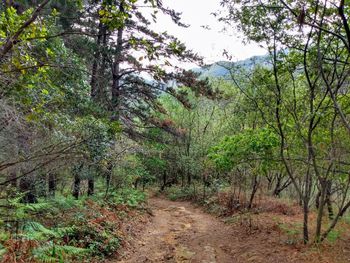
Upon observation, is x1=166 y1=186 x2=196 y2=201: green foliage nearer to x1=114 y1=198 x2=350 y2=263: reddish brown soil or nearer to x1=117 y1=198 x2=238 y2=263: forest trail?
x1=117 y1=198 x2=238 y2=263: forest trail

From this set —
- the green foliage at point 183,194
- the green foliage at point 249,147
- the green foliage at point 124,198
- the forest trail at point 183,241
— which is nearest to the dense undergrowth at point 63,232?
the forest trail at point 183,241

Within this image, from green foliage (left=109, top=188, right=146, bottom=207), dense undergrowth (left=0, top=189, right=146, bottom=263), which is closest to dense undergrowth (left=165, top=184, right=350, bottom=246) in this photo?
green foliage (left=109, top=188, right=146, bottom=207)

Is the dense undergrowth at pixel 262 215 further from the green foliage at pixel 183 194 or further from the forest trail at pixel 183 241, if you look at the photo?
the forest trail at pixel 183 241

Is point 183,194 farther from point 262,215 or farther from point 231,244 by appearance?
point 231,244

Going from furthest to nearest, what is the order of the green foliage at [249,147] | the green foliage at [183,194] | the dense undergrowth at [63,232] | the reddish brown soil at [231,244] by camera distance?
the green foliage at [183,194], the green foliage at [249,147], the reddish brown soil at [231,244], the dense undergrowth at [63,232]

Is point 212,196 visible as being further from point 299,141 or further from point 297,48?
point 297,48

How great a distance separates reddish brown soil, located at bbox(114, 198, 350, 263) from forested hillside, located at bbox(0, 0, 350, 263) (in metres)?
0.06

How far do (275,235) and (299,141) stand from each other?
299 cm

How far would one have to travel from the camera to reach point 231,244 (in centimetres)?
960

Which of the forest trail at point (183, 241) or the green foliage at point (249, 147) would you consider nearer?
the forest trail at point (183, 241)

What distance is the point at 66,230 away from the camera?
24.4 feet

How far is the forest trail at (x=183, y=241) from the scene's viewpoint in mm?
8188

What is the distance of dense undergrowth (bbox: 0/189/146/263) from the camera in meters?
5.43

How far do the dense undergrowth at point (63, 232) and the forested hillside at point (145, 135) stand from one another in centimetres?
4
